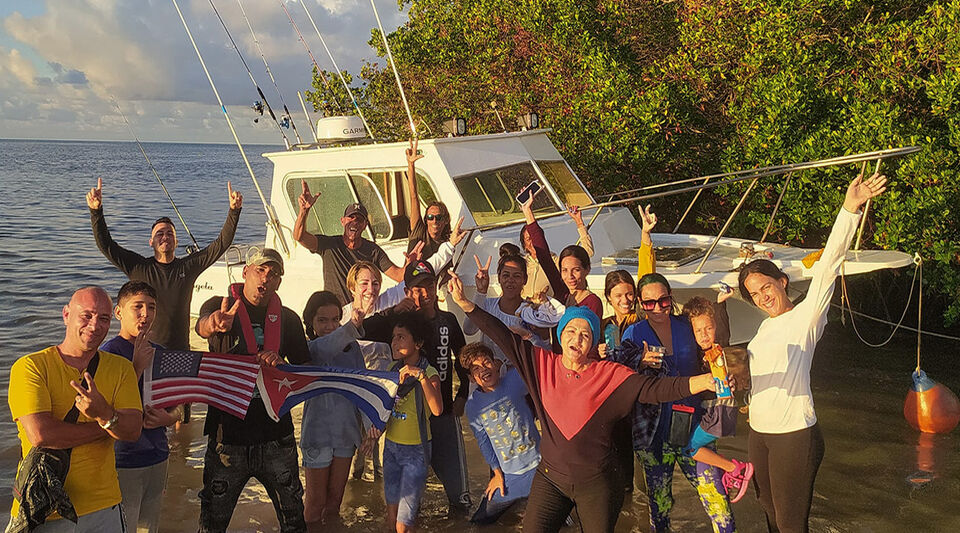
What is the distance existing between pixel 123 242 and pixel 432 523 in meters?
21.1

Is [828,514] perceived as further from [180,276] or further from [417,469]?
[180,276]

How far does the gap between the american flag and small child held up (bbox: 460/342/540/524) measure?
A: 1.30 metres

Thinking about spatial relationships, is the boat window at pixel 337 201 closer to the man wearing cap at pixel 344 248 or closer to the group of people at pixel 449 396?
the man wearing cap at pixel 344 248

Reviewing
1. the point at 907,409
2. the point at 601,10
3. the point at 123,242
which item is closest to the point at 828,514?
the point at 907,409

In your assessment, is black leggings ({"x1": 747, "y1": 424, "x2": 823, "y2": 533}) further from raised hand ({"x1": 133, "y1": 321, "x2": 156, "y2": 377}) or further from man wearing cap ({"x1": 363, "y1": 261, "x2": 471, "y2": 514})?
raised hand ({"x1": 133, "y1": 321, "x2": 156, "y2": 377})

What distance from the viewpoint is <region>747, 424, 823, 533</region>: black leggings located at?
3.97 m

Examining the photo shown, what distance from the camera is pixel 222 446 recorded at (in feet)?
14.7

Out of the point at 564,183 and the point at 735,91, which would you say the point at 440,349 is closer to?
the point at 564,183

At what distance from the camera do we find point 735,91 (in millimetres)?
10094

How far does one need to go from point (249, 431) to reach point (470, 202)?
4.49 meters

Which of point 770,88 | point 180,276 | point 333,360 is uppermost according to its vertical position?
point 770,88

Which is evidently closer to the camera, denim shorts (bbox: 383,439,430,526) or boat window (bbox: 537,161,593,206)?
denim shorts (bbox: 383,439,430,526)

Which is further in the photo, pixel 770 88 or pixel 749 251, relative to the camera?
pixel 770 88

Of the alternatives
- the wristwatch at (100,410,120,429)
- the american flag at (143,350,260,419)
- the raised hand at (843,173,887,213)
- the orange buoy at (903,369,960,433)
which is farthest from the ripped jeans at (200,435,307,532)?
the orange buoy at (903,369,960,433)
